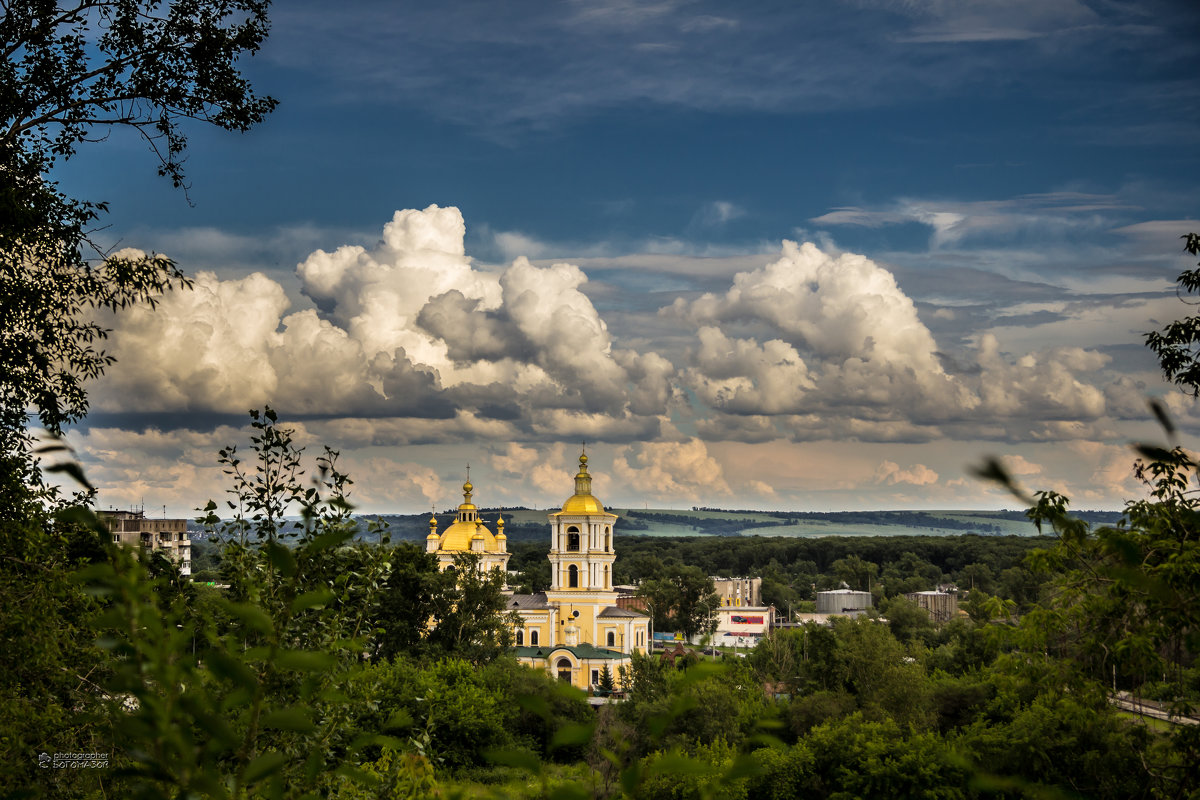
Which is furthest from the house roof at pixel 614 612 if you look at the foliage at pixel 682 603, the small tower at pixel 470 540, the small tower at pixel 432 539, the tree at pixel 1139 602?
the tree at pixel 1139 602

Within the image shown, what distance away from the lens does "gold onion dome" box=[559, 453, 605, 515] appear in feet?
188

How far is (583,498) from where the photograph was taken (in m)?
57.9

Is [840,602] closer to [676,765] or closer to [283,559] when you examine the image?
[676,765]

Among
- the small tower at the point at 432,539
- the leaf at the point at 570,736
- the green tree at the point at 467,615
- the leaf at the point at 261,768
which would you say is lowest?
the green tree at the point at 467,615

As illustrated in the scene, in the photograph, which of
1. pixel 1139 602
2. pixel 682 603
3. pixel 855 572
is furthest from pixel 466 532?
pixel 855 572

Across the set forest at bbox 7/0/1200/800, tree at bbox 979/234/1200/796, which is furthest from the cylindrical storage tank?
tree at bbox 979/234/1200/796

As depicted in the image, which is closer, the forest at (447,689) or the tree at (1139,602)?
the forest at (447,689)

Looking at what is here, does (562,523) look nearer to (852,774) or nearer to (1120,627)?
(852,774)

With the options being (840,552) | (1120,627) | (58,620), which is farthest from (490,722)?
(840,552)

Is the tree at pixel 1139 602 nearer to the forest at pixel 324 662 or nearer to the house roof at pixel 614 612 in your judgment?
the forest at pixel 324 662

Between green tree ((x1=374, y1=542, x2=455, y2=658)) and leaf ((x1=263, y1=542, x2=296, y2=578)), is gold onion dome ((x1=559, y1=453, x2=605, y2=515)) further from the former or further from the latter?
leaf ((x1=263, y1=542, x2=296, y2=578))

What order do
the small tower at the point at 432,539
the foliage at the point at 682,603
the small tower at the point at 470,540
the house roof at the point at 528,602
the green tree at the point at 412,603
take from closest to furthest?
the green tree at the point at 412,603, the house roof at the point at 528,602, the small tower at the point at 470,540, the small tower at the point at 432,539, the foliage at the point at 682,603

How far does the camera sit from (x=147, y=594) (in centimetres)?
227

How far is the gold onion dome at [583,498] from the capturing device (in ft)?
188
